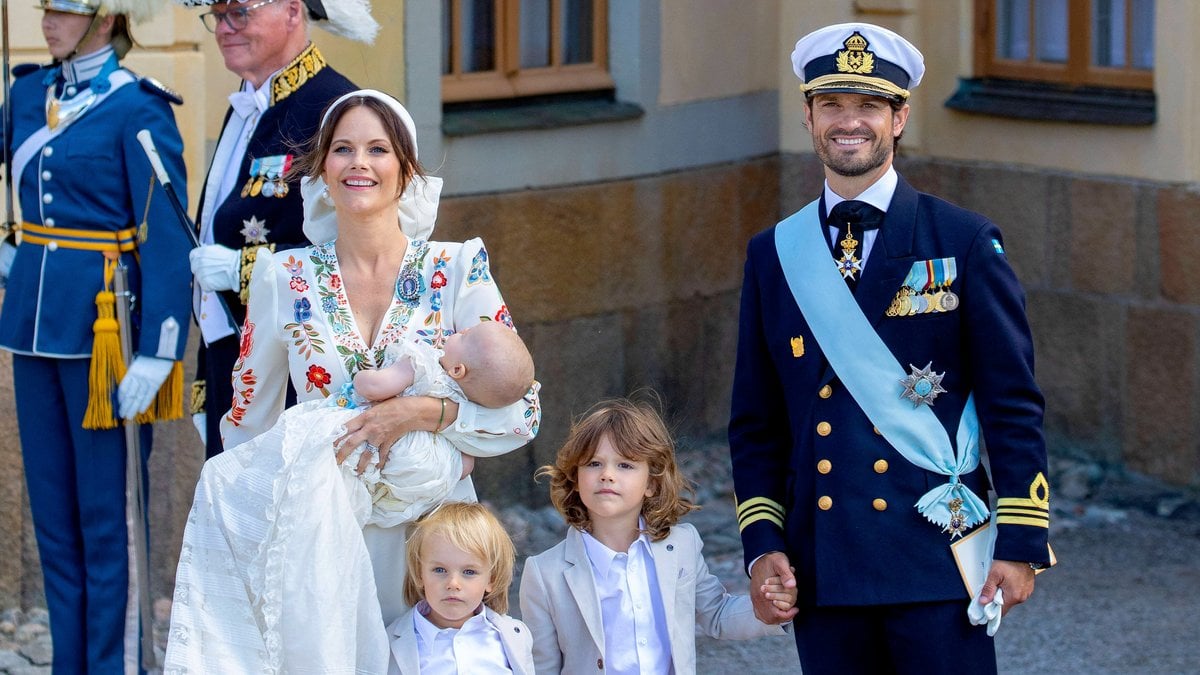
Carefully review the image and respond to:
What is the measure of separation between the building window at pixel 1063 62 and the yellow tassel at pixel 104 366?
4128mm

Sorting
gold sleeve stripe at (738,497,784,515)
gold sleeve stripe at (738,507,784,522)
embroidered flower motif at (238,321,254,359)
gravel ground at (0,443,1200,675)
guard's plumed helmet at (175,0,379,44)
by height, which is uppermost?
guard's plumed helmet at (175,0,379,44)

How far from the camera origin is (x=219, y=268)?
15.5 feet

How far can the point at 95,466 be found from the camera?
16.9 ft

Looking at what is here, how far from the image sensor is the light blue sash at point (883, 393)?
11.7 ft

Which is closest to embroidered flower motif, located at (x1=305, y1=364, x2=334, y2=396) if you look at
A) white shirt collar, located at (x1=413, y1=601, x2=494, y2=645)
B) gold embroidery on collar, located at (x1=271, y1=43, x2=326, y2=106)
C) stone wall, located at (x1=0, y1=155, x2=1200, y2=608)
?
white shirt collar, located at (x1=413, y1=601, x2=494, y2=645)

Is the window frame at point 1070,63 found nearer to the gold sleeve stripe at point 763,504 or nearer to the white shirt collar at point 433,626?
the gold sleeve stripe at point 763,504

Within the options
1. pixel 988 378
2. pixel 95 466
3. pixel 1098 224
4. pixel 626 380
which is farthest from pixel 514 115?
pixel 988 378

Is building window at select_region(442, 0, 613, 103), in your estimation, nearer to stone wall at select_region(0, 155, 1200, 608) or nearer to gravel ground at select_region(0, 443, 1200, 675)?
stone wall at select_region(0, 155, 1200, 608)

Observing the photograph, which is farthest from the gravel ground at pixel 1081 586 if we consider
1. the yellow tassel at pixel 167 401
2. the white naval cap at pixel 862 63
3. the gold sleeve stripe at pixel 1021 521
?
the white naval cap at pixel 862 63

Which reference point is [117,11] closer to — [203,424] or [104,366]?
[104,366]

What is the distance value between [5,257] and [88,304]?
51cm

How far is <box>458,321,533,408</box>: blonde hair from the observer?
3.76m

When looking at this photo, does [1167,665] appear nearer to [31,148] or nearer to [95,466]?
[95,466]

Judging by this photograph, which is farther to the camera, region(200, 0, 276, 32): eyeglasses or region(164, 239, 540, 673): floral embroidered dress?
region(200, 0, 276, 32): eyeglasses
